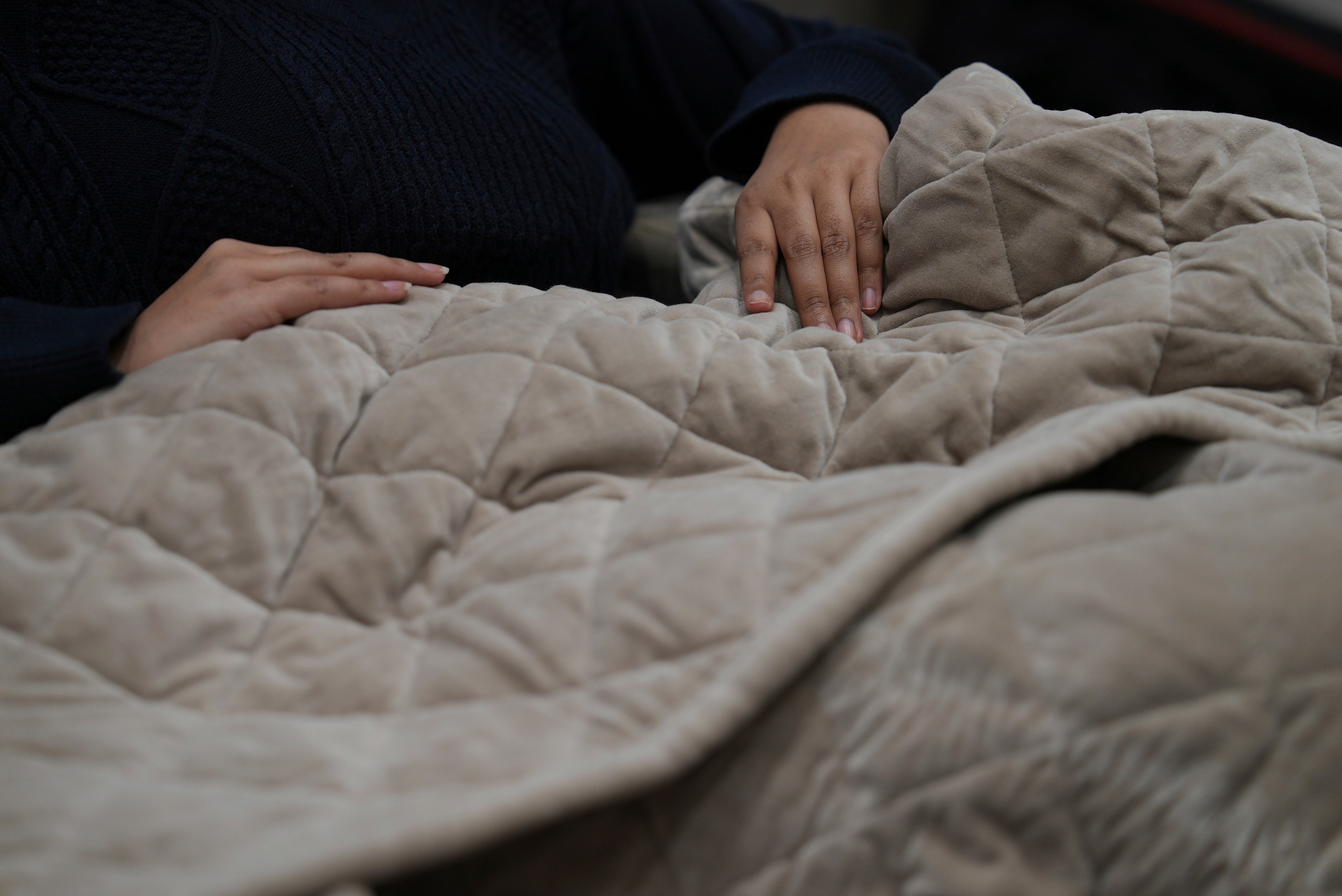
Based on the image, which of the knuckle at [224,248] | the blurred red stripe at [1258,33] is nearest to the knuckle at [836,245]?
the knuckle at [224,248]

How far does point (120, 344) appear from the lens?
1.93 feet

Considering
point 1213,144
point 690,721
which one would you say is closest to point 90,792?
point 690,721

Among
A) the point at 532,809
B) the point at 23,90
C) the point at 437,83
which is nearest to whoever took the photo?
the point at 532,809

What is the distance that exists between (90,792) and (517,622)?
0.17m

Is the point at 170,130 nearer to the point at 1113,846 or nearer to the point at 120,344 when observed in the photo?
the point at 120,344

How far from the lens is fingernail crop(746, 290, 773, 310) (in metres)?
0.67

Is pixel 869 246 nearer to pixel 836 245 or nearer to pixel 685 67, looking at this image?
pixel 836 245

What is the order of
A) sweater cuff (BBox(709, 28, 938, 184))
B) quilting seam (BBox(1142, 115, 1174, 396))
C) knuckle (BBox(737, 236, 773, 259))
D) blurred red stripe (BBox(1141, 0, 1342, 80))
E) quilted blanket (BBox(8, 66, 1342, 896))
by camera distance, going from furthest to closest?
blurred red stripe (BBox(1141, 0, 1342, 80)) → sweater cuff (BBox(709, 28, 938, 184)) → knuckle (BBox(737, 236, 773, 259)) → quilting seam (BBox(1142, 115, 1174, 396)) → quilted blanket (BBox(8, 66, 1342, 896))

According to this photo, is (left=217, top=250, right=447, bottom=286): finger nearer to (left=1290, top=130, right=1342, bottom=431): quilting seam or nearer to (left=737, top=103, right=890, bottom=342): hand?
(left=737, top=103, right=890, bottom=342): hand

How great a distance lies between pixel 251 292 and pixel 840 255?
1.47ft

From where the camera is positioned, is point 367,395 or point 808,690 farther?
point 367,395

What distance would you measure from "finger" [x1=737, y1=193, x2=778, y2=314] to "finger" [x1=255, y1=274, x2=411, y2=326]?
28cm

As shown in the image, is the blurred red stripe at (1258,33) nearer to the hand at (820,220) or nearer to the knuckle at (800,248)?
the hand at (820,220)

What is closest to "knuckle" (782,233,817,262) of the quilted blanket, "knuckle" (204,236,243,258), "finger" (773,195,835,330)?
"finger" (773,195,835,330)
